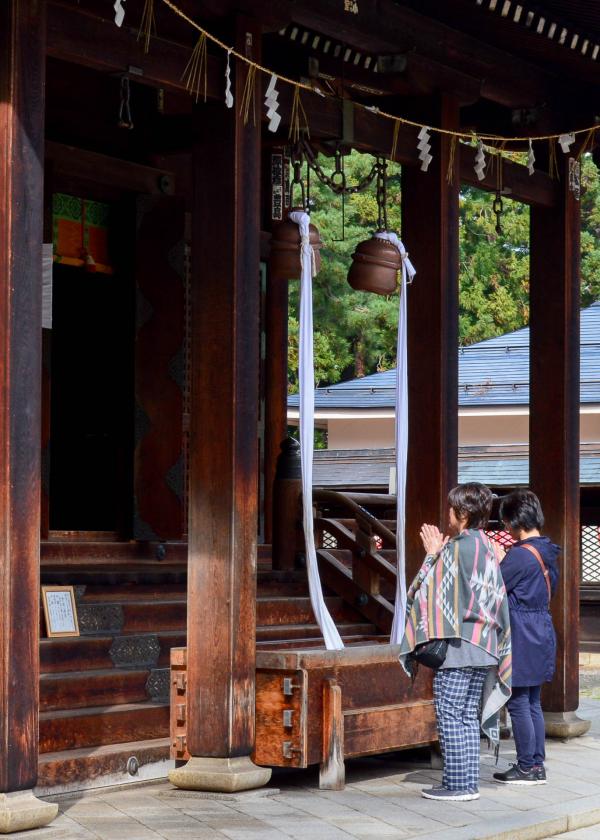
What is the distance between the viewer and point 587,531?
758 inches

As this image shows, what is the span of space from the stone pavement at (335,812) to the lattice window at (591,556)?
36.6 feet

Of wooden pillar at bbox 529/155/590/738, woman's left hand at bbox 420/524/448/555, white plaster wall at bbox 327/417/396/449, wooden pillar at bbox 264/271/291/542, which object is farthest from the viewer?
white plaster wall at bbox 327/417/396/449

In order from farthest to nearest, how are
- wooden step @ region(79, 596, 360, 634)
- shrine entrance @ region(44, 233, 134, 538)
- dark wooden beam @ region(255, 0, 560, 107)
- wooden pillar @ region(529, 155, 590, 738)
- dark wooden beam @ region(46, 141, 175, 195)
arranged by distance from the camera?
1. wooden pillar @ region(529, 155, 590, 738)
2. shrine entrance @ region(44, 233, 134, 538)
3. dark wooden beam @ region(46, 141, 175, 195)
4. wooden step @ region(79, 596, 360, 634)
5. dark wooden beam @ region(255, 0, 560, 107)

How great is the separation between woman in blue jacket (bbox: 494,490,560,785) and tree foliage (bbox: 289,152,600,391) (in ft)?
59.8

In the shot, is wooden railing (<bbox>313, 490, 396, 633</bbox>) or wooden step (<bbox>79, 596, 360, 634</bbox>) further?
→ wooden railing (<bbox>313, 490, 396, 633</bbox>)

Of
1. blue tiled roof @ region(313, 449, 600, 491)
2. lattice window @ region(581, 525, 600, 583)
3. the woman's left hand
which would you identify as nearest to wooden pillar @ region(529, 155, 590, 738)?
the woman's left hand

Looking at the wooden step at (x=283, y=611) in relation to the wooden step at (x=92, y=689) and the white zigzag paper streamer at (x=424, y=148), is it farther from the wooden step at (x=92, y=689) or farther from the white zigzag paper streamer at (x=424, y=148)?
the white zigzag paper streamer at (x=424, y=148)

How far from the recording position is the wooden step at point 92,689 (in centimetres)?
743

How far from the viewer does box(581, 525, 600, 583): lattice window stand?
1917 centimetres

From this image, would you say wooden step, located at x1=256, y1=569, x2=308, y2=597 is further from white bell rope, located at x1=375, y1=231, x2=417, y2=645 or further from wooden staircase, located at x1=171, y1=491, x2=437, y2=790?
white bell rope, located at x1=375, y1=231, x2=417, y2=645

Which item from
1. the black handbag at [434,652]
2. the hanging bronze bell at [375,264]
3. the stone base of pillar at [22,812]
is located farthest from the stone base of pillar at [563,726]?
the stone base of pillar at [22,812]

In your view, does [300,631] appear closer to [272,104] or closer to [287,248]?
[287,248]

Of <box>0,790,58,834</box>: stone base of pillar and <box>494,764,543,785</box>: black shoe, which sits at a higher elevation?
<box>0,790,58,834</box>: stone base of pillar

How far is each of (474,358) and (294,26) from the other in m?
16.9
